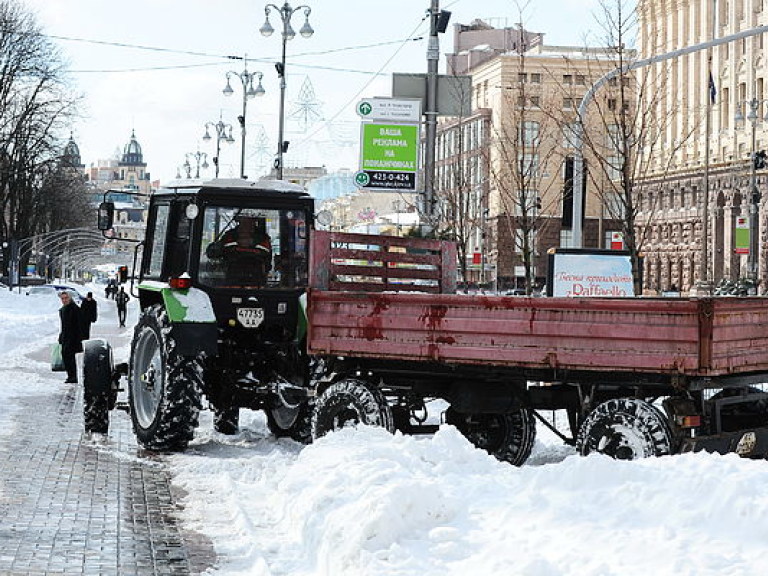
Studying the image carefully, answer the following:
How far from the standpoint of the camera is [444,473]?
8875 millimetres

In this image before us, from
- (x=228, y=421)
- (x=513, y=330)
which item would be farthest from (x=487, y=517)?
(x=228, y=421)

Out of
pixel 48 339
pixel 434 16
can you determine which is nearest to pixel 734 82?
pixel 48 339

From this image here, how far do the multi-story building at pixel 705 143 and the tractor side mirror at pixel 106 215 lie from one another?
55441 mm

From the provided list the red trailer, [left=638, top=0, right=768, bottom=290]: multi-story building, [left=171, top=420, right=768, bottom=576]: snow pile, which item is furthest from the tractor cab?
[left=638, top=0, right=768, bottom=290]: multi-story building

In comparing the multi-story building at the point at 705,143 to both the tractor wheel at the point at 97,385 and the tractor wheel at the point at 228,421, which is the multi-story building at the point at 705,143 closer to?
the tractor wheel at the point at 228,421

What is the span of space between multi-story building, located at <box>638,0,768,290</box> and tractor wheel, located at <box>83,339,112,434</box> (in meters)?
54.8

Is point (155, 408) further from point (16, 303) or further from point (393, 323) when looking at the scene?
point (16, 303)

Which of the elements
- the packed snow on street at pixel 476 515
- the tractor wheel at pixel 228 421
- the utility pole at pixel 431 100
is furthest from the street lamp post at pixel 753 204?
the packed snow on street at pixel 476 515

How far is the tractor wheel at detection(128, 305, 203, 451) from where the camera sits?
43.1 feet

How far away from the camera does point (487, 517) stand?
24.2 feet

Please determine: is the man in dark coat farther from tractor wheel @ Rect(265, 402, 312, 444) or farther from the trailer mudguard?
the trailer mudguard

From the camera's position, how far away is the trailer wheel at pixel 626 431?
938 cm

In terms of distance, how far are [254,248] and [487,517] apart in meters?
6.96

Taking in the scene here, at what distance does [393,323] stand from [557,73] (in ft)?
294
